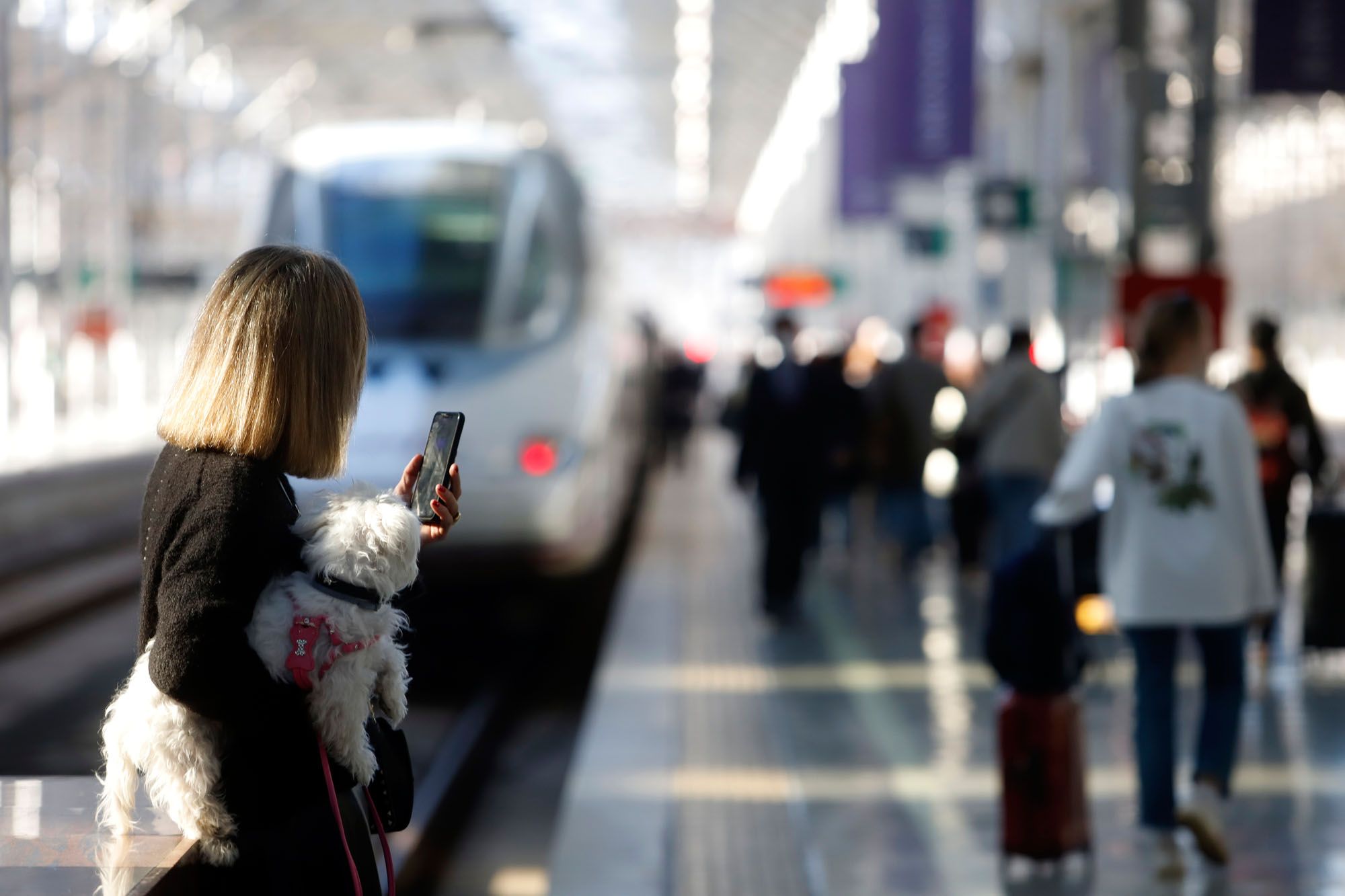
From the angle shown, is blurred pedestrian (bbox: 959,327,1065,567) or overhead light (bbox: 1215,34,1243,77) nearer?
blurred pedestrian (bbox: 959,327,1065,567)

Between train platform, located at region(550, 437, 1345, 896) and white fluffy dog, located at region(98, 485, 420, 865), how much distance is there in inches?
122

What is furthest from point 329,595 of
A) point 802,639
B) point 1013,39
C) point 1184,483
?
point 1013,39

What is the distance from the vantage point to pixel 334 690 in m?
2.22

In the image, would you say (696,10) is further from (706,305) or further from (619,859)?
(706,305)

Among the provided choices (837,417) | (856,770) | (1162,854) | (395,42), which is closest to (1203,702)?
(1162,854)

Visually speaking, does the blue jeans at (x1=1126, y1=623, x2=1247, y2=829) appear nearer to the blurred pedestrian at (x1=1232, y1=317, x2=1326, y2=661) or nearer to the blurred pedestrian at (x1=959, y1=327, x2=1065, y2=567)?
the blurred pedestrian at (x1=1232, y1=317, x2=1326, y2=661)

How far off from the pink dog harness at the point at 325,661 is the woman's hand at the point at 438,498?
181 millimetres

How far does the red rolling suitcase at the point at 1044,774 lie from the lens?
509 cm

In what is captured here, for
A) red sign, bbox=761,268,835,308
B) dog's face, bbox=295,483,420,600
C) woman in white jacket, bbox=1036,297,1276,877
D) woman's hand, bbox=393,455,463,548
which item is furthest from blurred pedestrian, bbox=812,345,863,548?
red sign, bbox=761,268,835,308

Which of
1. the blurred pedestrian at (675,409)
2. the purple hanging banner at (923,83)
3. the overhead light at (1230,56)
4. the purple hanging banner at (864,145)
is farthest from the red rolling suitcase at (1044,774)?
the blurred pedestrian at (675,409)

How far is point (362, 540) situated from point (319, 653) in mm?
151

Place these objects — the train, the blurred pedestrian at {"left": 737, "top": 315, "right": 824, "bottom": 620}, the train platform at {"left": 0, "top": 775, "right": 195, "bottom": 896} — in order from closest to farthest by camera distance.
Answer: the train platform at {"left": 0, "top": 775, "right": 195, "bottom": 896} → the train → the blurred pedestrian at {"left": 737, "top": 315, "right": 824, "bottom": 620}

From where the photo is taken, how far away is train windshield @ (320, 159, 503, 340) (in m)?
9.73

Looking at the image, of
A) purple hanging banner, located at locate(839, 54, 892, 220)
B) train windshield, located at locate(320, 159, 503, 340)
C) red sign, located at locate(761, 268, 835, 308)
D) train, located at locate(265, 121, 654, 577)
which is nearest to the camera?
train, located at locate(265, 121, 654, 577)
